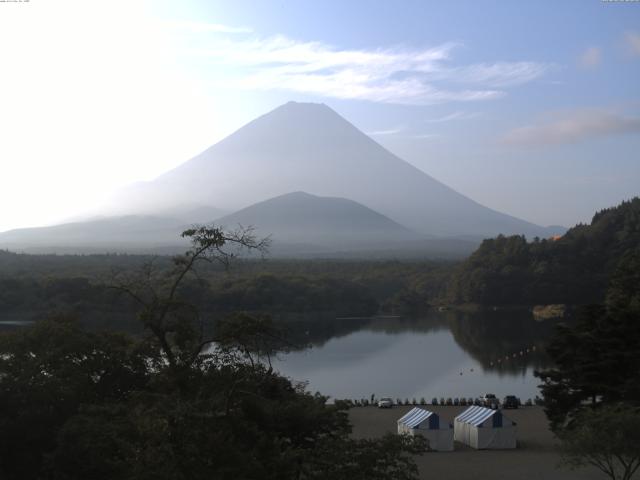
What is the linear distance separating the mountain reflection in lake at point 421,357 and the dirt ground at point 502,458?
3263mm

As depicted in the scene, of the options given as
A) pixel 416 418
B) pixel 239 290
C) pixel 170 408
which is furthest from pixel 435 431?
pixel 239 290

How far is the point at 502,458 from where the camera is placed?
9.36m

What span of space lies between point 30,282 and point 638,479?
24054mm

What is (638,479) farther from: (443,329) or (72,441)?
(443,329)

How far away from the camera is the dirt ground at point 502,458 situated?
846 centimetres

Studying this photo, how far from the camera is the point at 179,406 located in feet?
13.3

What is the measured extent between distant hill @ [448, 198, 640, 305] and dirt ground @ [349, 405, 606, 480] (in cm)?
2293

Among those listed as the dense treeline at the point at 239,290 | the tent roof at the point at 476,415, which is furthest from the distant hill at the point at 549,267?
the tent roof at the point at 476,415

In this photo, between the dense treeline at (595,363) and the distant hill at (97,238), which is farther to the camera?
the distant hill at (97,238)

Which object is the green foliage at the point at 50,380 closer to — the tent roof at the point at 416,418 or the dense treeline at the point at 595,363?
the tent roof at the point at 416,418

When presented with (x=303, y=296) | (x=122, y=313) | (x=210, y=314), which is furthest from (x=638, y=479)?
(x=303, y=296)

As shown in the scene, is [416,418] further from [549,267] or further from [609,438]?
[549,267]

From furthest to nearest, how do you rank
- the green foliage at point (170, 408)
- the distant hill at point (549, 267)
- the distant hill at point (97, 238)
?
the distant hill at point (97, 238) → the distant hill at point (549, 267) → the green foliage at point (170, 408)

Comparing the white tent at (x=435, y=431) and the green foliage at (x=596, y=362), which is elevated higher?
the green foliage at (x=596, y=362)
